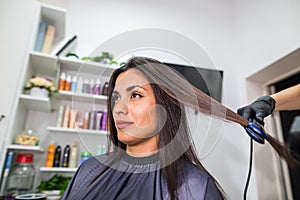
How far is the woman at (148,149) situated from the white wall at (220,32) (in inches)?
27.9

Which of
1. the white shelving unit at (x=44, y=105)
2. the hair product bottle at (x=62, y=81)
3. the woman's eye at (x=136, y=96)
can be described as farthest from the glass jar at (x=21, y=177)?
the woman's eye at (x=136, y=96)

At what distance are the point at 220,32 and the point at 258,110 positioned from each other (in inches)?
A: 65.3

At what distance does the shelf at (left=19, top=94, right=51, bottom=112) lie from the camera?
116 centimetres

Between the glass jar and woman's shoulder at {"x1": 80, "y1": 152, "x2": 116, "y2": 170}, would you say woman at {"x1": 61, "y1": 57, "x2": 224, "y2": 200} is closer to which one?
woman's shoulder at {"x1": 80, "y1": 152, "x2": 116, "y2": 170}

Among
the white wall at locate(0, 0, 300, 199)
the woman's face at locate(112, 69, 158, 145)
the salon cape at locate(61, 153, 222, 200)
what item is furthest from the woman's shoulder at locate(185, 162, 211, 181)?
the white wall at locate(0, 0, 300, 199)

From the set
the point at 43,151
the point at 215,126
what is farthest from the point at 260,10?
the point at 43,151

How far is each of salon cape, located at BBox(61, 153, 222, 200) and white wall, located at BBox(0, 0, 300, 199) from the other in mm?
702

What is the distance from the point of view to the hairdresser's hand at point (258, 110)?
1.49ft

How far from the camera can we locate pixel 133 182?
58 cm

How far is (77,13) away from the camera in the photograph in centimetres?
164

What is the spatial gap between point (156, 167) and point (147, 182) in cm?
5

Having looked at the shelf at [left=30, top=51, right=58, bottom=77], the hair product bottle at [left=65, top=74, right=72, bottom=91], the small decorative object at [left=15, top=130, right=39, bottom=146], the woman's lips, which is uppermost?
the shelf at [left=30, top=51, right=58, bottom=77]

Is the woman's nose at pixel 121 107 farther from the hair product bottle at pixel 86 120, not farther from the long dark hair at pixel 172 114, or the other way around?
the hair product bottle at pixel 86 120

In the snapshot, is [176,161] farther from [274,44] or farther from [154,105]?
[274,44]
